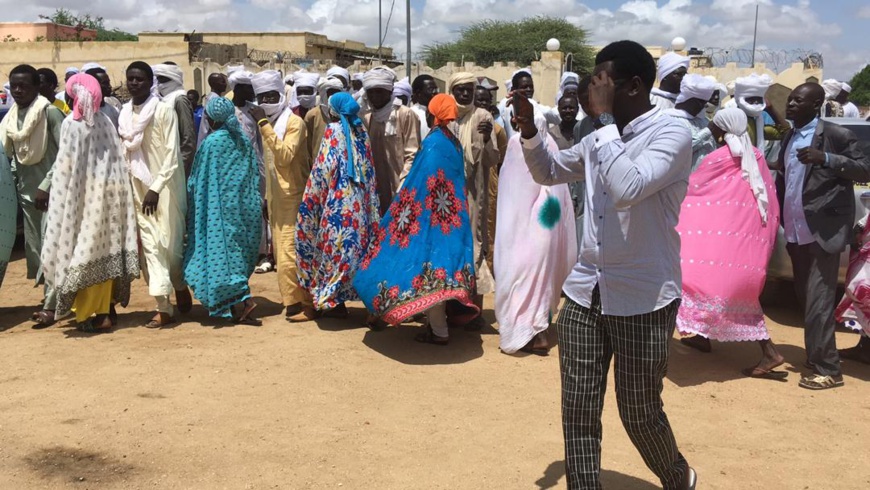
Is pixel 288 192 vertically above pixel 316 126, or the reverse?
pixel 316 126

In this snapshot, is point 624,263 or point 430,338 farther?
point 430,338

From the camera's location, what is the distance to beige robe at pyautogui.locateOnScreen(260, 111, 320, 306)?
6531 millimetres

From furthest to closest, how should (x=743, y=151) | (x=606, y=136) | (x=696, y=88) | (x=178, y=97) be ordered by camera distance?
(x=178, y=97), (x=696, y=88), (x=743, y=151), (x=606, y=136)

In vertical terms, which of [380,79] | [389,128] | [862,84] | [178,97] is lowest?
[389,128]

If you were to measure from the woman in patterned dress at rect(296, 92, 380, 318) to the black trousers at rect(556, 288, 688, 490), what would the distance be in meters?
3.32

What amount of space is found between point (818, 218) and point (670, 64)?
189 cm

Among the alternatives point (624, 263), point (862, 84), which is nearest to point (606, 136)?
point (624, 263)

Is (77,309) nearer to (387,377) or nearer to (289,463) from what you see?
(387,377)

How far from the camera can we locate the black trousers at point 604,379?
3.02 metres

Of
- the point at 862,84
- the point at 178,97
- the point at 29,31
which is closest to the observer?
the point at 178,97

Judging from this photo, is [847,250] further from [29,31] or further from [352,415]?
[29,31]

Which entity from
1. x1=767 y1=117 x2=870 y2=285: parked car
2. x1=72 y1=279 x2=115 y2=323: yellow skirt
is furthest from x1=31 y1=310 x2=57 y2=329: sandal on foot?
x1=767 y1=117 x2=870 y2=285: parked car

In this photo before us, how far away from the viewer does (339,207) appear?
6.27 m

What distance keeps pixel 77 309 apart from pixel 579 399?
4483mm
